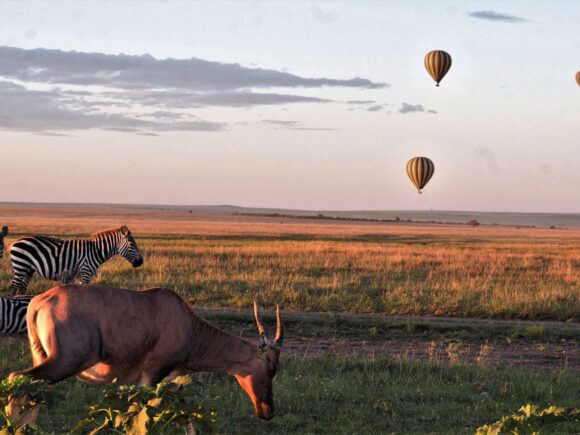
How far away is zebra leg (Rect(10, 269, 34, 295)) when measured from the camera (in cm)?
2222

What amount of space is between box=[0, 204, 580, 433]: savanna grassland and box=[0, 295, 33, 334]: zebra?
313mm

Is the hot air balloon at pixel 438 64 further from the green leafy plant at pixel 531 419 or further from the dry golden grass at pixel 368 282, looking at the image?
the green leafy plant at pixel 531 419

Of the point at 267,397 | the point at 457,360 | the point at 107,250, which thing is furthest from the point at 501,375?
the point at 107,250

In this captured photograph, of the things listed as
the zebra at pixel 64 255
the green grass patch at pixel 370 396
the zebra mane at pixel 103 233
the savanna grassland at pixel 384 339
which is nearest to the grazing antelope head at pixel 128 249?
the zebra at pixel 64 255

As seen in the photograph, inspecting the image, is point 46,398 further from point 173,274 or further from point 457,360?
point 173,274

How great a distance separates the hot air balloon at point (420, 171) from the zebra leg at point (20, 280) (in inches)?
1554

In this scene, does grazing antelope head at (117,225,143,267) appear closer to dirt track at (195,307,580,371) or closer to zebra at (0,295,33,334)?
dirt track at (195,307,580,371)

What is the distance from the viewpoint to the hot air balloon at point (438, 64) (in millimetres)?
50688

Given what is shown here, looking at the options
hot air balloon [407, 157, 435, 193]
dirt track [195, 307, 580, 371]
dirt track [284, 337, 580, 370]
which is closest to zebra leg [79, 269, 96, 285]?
dirt track [195, 307, 580, 371]

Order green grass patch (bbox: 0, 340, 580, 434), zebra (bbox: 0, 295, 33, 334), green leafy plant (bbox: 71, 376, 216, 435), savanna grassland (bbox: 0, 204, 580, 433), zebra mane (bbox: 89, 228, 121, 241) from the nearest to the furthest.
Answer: green leafy plant (bbox: 71, 376, 216, 435) < green grass patch (bbox: 0, 340, 580, 434) < savanna grassland (bbox: 0, 204, 580, 433) < zebra (bbox: 0, 295, 33, 334) < zebra mane (bbox: 89, 228, 121, 241)

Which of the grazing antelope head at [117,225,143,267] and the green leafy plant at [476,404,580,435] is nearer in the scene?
the green leafy plant at [476,404,580,435]

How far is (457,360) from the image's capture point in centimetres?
1385

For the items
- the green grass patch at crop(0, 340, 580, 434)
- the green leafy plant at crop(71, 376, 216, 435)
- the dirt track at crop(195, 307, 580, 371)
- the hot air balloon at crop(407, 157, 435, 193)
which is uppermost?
the hot air balloon at crop(407, 157, 435, 193)

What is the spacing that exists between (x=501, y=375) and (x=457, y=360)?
3.89 feet
